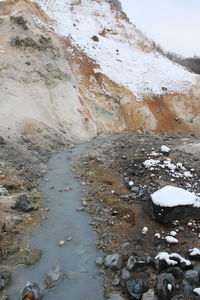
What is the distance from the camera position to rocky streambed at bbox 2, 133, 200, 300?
739 centimetres

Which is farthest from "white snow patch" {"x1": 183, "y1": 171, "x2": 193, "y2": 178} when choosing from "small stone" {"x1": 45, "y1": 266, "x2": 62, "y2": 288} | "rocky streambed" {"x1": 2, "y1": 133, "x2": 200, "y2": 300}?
"small stone" {"x1": 45, "y1": 266, "x2": 62, "y2": 288}

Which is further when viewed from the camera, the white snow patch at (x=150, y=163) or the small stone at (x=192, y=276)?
the white snow patch at (x=150, y=163)

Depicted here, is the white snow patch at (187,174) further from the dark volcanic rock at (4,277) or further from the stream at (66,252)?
the dark volcanic rock at (4,277)

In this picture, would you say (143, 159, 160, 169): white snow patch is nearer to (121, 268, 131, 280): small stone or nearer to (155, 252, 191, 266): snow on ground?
(155, 252, 191, 266): snow on ground

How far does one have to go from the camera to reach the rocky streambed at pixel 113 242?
7.39 meters

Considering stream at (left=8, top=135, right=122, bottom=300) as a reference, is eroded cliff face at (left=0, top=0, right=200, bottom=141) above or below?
above

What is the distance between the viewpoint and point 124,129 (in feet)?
123

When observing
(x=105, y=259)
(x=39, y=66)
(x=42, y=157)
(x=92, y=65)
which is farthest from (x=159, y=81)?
(x=105, y=259)

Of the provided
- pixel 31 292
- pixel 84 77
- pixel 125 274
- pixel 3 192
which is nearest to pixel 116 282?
pixel 125 274

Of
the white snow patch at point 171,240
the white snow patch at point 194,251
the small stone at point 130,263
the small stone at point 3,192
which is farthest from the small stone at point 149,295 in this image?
the small stone at point 3,192

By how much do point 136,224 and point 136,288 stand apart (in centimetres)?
331

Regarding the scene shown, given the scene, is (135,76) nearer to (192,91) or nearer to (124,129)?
(192,91)

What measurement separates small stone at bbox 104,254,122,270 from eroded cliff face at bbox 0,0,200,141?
16.5 m

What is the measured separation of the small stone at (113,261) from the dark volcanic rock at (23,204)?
453 cm
